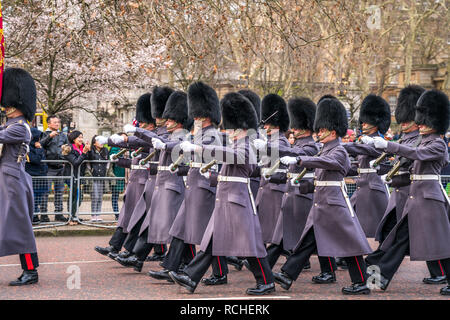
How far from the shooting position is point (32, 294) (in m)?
6.69

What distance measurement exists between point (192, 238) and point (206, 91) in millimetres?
1463

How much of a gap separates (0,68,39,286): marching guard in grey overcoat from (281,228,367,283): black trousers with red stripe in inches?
92.1

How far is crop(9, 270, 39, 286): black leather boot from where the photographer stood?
23.3ft

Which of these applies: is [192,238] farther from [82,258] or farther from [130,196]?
[82,258]

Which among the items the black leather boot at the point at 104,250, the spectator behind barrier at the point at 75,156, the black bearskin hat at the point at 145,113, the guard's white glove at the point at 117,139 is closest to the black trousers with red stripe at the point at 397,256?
the guard's white glove at the point at 117,139

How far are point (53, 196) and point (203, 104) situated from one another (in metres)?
4.45

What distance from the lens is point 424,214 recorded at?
22.8 ft

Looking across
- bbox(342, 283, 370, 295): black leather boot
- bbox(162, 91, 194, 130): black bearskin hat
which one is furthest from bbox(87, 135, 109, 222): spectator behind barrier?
bbox(342, 283, 370, 295): black leather boot

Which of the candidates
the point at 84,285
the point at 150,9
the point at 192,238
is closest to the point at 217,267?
the point at 192,238

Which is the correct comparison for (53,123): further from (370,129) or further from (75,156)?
(370,129)

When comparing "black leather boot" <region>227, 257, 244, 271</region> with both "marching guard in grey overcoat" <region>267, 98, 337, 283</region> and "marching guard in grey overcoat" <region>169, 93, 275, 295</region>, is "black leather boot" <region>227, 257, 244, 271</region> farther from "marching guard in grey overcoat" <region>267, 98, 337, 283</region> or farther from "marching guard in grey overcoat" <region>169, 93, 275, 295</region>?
"marching guard in grey overcoat" <region>169, 93, 275, 295</region>

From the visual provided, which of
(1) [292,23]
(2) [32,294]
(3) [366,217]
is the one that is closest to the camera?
(2) [32,294]

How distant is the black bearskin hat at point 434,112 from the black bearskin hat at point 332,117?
688mm

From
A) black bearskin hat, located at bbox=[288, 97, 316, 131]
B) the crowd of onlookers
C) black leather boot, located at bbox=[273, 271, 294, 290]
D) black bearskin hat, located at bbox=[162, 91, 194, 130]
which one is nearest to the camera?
black leather boot, located at bbox=[273, 271, 294, 290]
